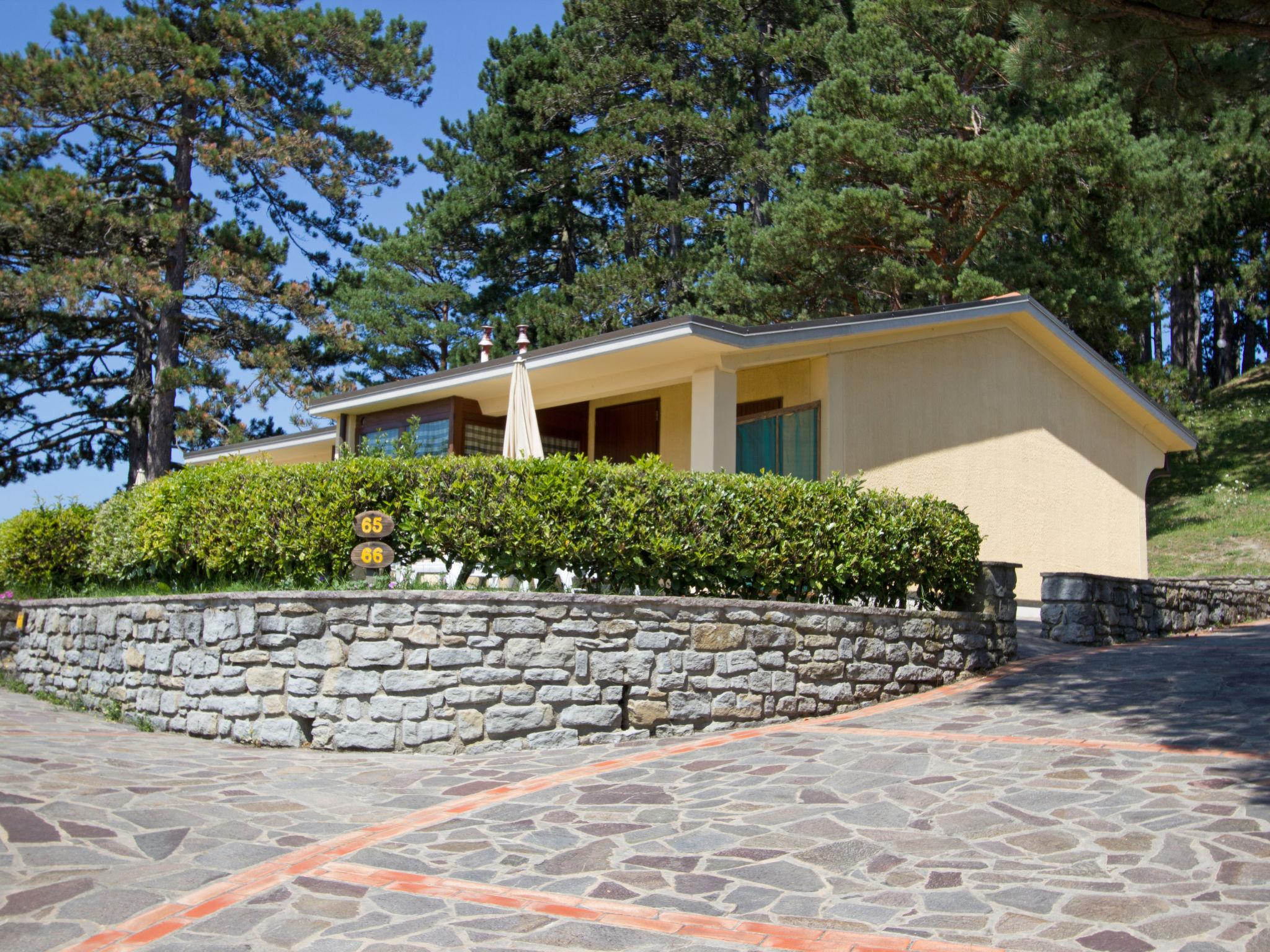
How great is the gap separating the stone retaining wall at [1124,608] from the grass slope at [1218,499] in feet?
26.1

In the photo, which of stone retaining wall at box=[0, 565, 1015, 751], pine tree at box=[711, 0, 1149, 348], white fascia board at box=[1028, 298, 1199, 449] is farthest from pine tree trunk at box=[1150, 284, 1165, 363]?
stone retaining wall at box=[0, 565, 1015, 751]

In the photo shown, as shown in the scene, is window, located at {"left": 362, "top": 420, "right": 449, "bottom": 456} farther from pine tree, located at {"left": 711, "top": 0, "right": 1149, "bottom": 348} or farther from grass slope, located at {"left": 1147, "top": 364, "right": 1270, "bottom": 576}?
grass slope, located at {"left": 1147, "top": 364, "right": 1270, "bottom": 576}

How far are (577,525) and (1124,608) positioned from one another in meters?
7.87

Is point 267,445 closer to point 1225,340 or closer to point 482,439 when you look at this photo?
point 482,439

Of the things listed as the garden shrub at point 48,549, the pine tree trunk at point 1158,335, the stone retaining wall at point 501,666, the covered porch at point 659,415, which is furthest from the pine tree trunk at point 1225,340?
the garden shrub at point 48,549

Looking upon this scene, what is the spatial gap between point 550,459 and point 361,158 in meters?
21.9

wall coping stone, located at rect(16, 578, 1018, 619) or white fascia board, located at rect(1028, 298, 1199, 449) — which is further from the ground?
white fascia board, located at rect(1028, 298, 1199, 449)

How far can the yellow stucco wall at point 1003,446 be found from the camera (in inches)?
541

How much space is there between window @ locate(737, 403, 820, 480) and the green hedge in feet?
9.67

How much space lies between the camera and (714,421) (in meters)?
12.6

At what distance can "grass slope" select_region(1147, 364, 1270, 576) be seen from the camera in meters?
24.5

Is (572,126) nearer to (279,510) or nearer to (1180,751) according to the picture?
(279,510)

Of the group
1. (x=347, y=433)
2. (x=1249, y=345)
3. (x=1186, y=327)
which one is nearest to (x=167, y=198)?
(x=347, y=433)

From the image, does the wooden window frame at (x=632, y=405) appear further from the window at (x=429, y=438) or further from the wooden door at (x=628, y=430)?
the window at (x=429, y=438)
